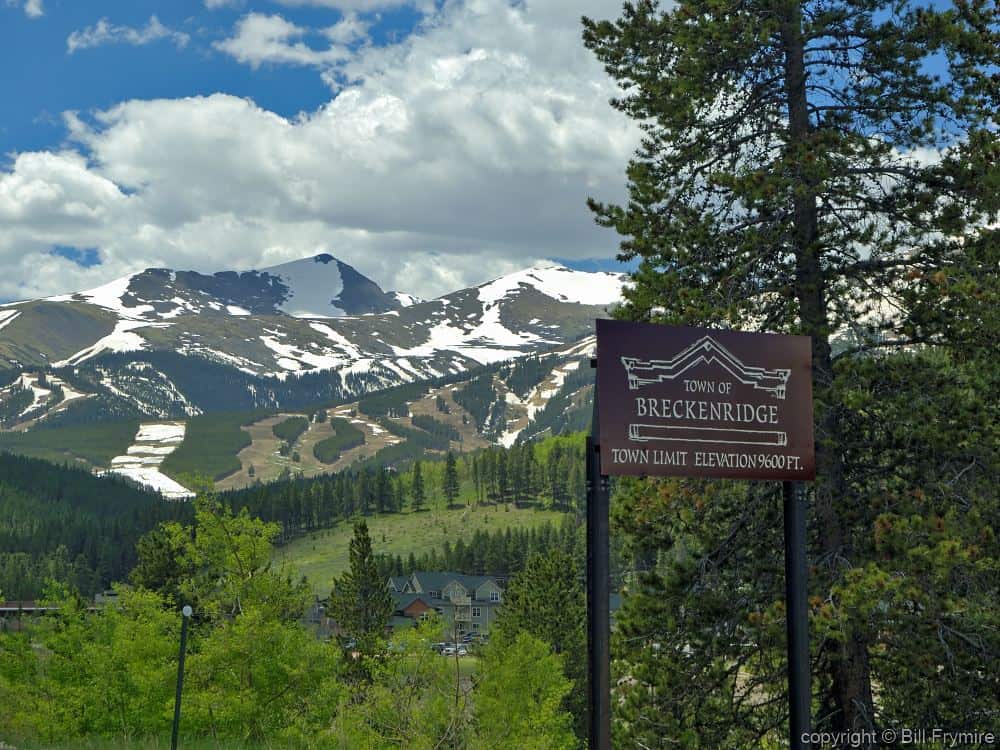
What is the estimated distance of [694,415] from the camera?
8.91 meters

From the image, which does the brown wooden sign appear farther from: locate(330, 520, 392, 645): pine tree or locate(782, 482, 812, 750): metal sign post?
locate(330, 520, 392, 645): pine tree

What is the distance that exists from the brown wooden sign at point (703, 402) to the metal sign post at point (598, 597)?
0.34 m

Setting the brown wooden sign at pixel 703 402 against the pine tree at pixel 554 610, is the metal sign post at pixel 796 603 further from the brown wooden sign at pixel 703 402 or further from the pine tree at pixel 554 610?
the pine tree at pixel 554 610

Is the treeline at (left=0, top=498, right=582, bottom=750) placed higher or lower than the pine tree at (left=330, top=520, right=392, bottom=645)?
higher

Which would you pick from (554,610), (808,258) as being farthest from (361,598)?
(808,258)

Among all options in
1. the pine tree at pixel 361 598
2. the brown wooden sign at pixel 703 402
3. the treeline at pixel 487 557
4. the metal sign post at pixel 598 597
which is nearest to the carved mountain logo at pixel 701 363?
the brown wooden sign at pixel 703 402

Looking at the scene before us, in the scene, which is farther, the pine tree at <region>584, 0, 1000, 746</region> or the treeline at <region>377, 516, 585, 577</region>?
the treeline at <region>377, 516, 585, 577</region>

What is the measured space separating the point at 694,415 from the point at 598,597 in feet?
6.15

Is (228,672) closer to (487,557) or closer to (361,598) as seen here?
(361,598)

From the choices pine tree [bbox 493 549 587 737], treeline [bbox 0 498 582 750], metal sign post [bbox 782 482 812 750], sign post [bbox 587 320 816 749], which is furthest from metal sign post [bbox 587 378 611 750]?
pine tree [bbox 493 549 587 737]

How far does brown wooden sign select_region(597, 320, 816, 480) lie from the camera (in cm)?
864

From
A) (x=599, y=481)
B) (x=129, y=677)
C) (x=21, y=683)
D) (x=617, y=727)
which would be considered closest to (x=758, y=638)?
(x=617, y=727)

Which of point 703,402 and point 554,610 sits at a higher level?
point 703,402

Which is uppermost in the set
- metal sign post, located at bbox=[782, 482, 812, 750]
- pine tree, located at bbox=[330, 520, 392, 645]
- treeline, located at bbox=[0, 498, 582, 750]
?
metal sign post, located at bbox=[782, 482, 812, 750]
